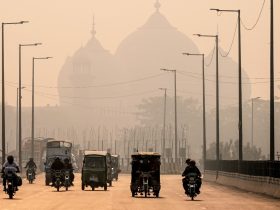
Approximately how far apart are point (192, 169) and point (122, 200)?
3873 mm

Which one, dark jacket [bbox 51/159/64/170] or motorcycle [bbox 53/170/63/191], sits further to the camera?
dark jacket [bbox 51/159/64/170]

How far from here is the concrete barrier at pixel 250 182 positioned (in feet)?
189

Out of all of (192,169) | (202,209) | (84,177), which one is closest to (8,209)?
(202,209)

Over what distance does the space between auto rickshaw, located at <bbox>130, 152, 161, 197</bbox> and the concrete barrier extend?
520 cm

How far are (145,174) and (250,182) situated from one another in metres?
12.6

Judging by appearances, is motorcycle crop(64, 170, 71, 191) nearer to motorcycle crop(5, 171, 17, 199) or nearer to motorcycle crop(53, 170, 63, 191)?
motorcycle crop(53, 170, 63, 191)

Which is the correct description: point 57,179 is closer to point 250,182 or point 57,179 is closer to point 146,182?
point 146,182

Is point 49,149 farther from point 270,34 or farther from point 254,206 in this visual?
point 254,206

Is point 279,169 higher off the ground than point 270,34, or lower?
lower

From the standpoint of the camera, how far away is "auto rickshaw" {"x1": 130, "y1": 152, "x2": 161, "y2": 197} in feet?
182

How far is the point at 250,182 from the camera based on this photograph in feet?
219

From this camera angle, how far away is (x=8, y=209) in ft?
136

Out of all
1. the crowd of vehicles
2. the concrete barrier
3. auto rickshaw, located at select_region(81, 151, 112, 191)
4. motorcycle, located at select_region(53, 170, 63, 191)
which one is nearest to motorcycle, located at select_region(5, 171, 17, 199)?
the crowd of vehicles

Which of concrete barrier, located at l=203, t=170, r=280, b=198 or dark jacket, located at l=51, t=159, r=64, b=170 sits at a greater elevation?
dark jacket, located at l=51, t=159, r=64, b=170
